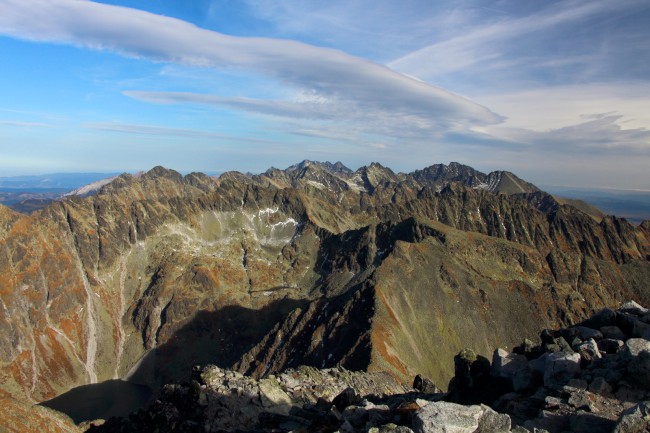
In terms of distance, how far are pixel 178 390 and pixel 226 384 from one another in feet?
14.4

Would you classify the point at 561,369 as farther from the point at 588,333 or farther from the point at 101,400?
the point at 101,400

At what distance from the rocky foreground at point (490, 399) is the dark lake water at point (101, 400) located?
131 meters

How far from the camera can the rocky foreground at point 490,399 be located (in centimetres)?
1952

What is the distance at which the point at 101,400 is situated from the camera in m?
163

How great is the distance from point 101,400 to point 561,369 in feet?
585

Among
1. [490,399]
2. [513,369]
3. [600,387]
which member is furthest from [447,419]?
[513,369]

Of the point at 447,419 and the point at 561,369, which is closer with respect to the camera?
the point at 447,419

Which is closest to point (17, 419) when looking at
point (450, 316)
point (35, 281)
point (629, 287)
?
point (450, 316)

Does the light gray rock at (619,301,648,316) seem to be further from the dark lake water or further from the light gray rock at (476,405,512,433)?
the dark lake water

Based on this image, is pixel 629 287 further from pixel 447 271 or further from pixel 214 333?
pixel 214 333

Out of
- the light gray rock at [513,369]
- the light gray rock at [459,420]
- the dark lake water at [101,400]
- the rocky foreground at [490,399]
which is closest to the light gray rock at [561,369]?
the rocky foreground at [490,399]

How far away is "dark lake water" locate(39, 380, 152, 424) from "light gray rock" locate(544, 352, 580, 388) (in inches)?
6200

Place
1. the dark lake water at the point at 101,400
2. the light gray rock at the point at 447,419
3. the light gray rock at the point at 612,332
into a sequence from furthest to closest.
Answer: the dark lake water at the point at 101,400 → the light gray rock at the point at 612,332 → the light gray rock at the point at 447,419

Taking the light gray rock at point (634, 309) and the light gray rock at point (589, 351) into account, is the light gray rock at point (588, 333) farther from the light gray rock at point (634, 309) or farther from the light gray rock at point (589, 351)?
the light gray rock at point (634, 309)
